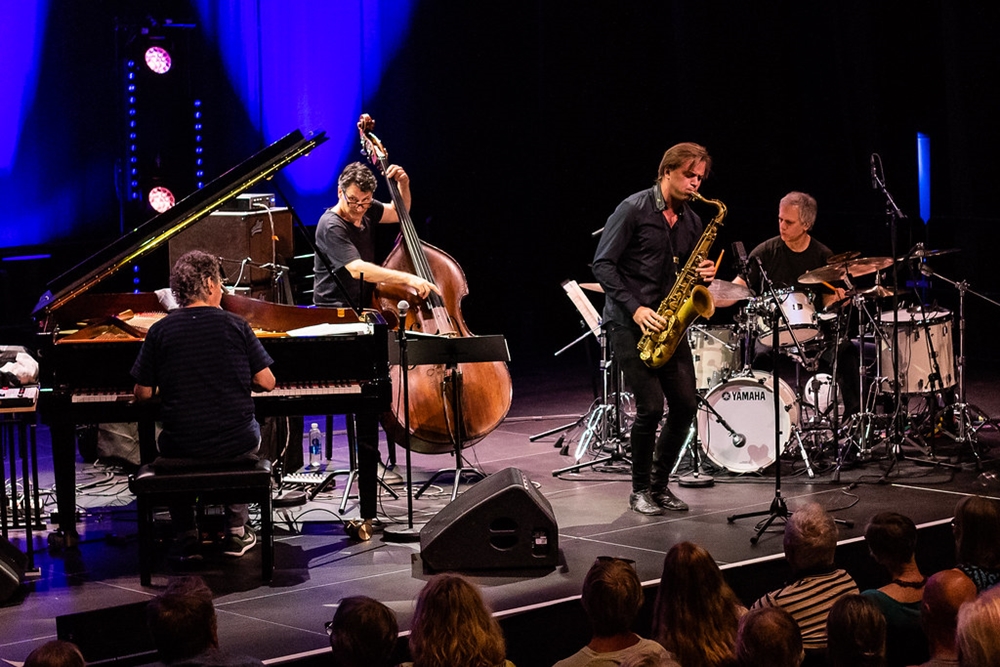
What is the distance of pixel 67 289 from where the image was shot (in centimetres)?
701

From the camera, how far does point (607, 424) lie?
9.53 metres

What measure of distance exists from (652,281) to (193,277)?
256 cm

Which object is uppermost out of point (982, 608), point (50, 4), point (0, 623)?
point (50, 4)

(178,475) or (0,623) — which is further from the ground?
(178,475)

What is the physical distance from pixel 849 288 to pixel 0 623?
566 cm

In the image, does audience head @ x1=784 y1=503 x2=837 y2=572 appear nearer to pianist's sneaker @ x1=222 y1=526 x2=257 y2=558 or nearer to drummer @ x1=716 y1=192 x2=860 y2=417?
pianist's sneaker @ x1=222 y1=526 x2=257 y2=558

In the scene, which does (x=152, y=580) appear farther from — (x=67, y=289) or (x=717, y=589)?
(x=717, y=589)

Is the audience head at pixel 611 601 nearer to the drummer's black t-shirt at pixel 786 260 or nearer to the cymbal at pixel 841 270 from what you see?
the cymbal at pixel 841 270

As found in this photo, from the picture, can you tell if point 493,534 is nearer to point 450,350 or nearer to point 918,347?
point 450,350

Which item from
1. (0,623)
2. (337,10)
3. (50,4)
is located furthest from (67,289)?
(337,10)

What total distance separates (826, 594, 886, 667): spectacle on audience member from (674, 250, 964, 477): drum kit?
4.69 meters

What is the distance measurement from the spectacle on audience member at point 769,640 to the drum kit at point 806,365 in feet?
15.9

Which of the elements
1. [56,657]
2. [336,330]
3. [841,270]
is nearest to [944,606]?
[56,657]

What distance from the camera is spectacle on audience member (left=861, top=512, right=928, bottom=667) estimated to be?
189 inches
